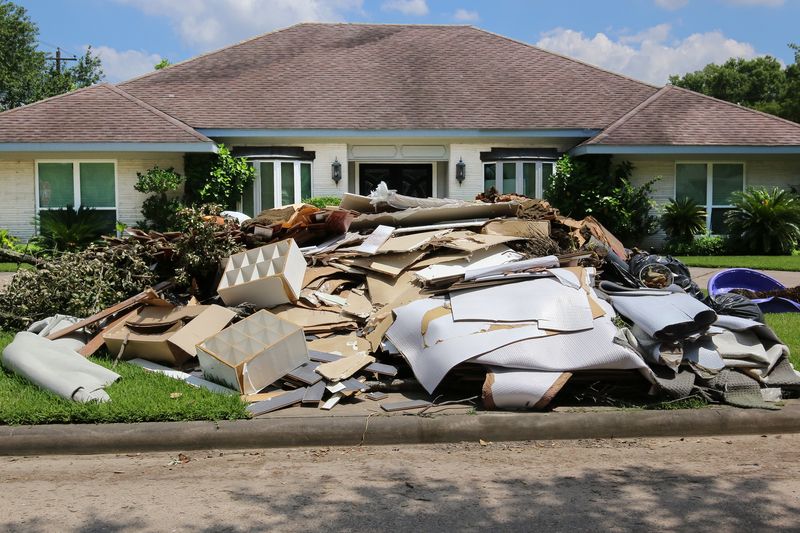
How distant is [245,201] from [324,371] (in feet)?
47.0

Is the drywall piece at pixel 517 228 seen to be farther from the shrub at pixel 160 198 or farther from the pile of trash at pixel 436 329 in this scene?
the shrub at pixel 160 198

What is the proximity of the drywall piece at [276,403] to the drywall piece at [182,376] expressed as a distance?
36cm

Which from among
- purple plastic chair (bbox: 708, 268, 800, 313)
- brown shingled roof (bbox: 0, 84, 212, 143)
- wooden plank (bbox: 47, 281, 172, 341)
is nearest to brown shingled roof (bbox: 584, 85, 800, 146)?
purple plastic chair (bbox: 708, 268, 800, 313)

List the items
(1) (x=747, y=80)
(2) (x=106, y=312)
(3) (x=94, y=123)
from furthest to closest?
(1) (x=747, y=80)
(3) (x=94, y=123)
(2) (x=106, y=312)

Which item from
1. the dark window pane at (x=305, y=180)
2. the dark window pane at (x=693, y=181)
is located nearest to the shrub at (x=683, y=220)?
the dark window pane at (x=693, y=181)

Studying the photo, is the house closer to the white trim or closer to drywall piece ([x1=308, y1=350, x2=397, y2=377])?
the white trim

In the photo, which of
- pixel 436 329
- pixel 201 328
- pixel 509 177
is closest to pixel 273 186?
pixel 509 177

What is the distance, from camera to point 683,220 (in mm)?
19859

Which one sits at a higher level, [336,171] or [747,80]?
[747,80]

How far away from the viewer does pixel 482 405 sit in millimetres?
5852

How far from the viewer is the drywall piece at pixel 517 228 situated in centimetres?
891

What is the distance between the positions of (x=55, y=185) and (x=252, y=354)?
15.9m

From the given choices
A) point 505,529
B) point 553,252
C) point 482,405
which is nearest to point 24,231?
point 553,252

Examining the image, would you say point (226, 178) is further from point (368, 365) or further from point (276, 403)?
point (276, 403)
